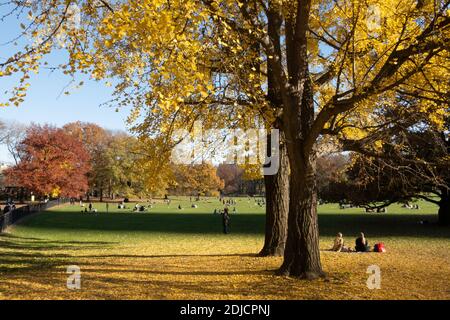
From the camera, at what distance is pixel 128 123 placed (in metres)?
14.5

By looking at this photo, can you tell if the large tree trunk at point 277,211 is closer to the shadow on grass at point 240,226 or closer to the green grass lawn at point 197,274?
the green grass lawn at point 197,274

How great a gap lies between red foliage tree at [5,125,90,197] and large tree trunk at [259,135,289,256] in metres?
42.1

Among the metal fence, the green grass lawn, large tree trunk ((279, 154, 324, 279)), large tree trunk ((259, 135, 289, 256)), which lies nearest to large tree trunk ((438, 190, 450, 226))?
the green grass lawn

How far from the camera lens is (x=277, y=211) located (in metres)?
13.3

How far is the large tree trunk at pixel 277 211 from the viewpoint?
43.6 ft

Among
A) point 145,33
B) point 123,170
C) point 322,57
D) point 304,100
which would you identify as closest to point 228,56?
point 304,100

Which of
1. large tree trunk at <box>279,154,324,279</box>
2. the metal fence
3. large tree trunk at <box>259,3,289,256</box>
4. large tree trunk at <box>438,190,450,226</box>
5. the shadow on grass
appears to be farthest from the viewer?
large tree trunk at <box>438,190,450,226</box>

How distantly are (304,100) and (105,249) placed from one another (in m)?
11.3

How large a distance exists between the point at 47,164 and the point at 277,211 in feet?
151

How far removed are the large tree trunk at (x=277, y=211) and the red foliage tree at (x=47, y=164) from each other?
42.1m

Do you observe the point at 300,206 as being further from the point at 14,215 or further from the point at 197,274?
the point at 14,215

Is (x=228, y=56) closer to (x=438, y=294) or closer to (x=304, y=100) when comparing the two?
(x=304, y=100)

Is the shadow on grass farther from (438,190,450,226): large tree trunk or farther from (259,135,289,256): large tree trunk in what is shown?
(259,135,289,256): large tree trunk

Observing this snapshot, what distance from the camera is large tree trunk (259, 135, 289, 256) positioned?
13.3 meters
